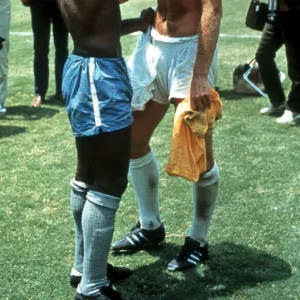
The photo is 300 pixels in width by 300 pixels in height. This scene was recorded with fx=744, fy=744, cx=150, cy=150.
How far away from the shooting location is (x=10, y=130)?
7.27 metres

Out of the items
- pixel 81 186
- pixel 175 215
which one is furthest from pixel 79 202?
pixel 175 215

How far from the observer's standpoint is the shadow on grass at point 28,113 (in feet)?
25.6

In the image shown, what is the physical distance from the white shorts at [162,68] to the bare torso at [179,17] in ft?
0.12

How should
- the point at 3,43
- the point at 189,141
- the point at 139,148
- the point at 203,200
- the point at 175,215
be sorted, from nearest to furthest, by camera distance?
the point at 189,141
the point at 203,200
the point at 139,148
the point at 175,215
the point at 3,43

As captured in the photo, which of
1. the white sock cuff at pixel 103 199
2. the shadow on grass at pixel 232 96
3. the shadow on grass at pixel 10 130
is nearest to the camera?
the white sock cuff at pixel 103 199

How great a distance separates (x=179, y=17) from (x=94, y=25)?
Answer: 0.74m

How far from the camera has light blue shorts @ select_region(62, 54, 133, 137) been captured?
3424 mm

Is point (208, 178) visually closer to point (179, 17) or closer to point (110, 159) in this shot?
point (110, 159)

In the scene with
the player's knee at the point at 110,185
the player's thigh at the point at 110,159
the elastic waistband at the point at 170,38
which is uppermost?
the elastic waistband at the point at 170,38

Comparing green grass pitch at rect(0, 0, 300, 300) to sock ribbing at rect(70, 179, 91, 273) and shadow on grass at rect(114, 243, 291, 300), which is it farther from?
sock ribbing at rect(70, 179, 91, 273)

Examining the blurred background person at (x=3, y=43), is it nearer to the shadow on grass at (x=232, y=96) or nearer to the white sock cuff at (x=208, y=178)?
the shadow on grass at (x=232, y=96)

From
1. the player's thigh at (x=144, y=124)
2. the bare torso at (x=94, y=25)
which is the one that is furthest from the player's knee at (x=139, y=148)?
the bare torso at (x=94, y=25)

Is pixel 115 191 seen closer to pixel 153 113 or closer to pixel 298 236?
pixel 153 113

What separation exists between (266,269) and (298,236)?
20.4 inches
